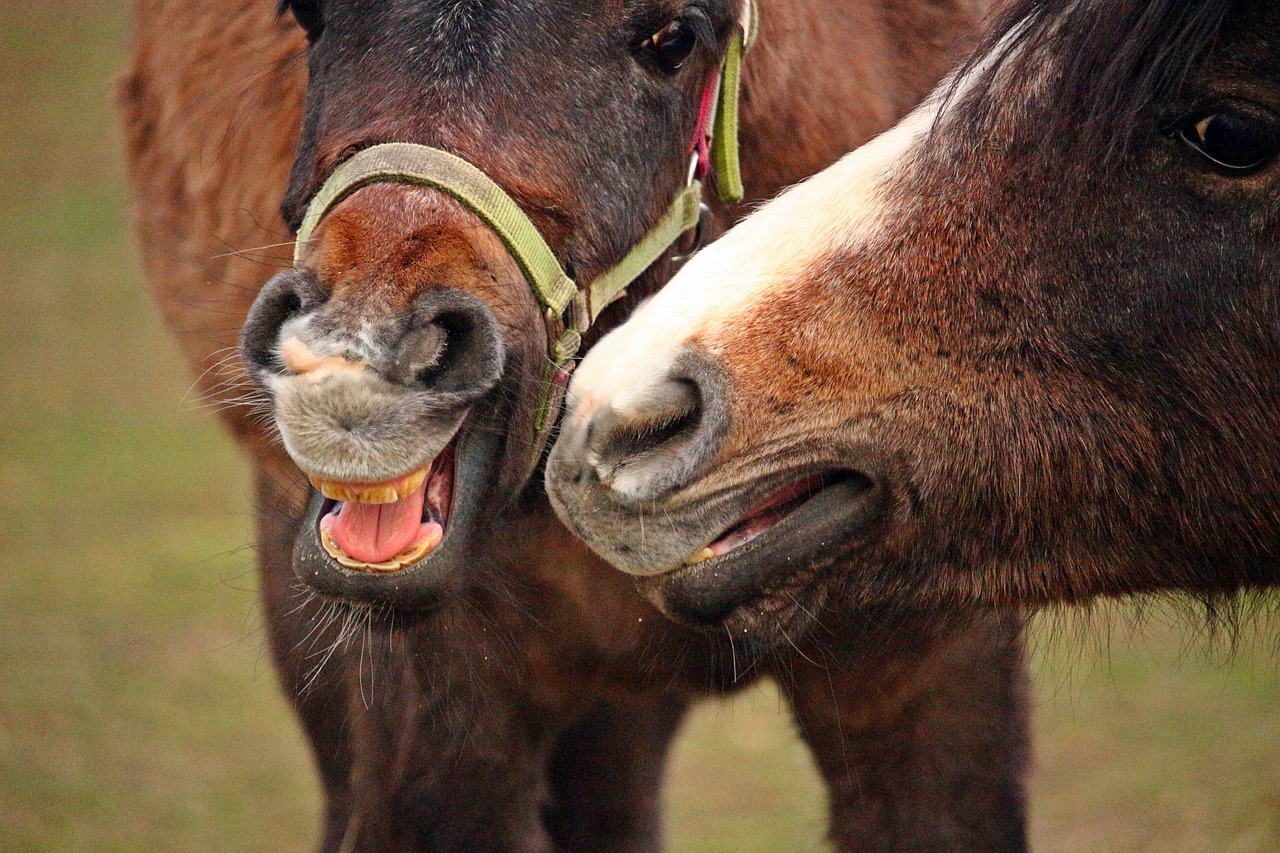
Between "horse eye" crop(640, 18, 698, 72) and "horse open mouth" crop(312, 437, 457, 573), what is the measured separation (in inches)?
28.9

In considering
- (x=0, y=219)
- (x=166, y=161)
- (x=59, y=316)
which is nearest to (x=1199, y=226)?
(x=166, y=161)

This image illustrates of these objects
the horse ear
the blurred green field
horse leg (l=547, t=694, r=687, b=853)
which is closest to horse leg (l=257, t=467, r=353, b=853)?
the blurred green field

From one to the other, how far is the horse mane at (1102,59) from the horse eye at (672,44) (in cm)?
51

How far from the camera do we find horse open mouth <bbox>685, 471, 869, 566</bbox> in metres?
1.89

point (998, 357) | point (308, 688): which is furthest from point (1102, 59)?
point (308, 688)

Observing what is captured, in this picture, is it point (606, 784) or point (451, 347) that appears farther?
point (606, 784)

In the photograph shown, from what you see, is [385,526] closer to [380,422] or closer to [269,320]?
[380,422]

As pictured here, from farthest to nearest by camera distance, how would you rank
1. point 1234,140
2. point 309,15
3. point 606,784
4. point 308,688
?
point 606,784
point 308,688
point 309,15
point 1234,140

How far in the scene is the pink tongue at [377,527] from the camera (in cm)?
195

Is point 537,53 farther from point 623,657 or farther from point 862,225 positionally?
point 623,657

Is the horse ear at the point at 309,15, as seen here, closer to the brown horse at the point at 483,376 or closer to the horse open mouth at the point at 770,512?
the brown horse at the point at 483,376

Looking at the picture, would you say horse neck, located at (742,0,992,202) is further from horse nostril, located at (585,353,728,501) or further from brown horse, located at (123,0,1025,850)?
horse nostril, located at (585,353,728,501)

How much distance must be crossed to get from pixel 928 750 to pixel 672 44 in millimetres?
1608

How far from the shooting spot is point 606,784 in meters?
3.53
